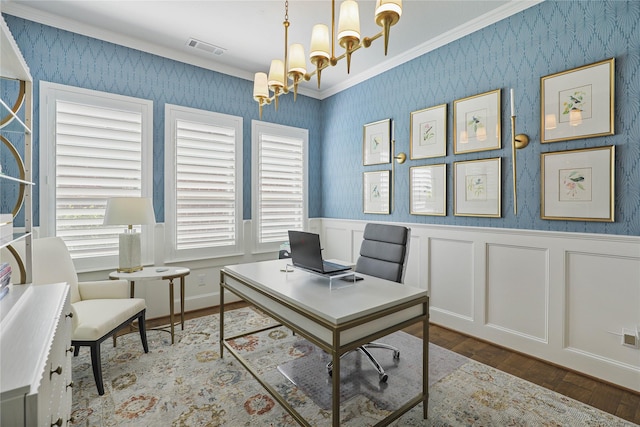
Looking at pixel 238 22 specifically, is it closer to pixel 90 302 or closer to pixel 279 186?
pixel 279 186

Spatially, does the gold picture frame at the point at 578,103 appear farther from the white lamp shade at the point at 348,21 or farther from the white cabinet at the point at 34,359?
the white cabinet at the point at 34,359

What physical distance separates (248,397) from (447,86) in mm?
3366

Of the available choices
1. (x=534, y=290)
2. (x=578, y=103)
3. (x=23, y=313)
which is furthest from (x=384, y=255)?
(x=23, y=313)

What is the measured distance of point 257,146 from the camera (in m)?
4.22

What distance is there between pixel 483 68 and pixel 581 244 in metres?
1.79

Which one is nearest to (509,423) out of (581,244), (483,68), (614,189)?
(581,244)

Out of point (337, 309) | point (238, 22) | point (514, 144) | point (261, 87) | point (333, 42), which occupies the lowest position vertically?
point (337, 309)

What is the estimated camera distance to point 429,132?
337 cm

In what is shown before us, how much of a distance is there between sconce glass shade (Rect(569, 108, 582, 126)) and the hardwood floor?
193 cm

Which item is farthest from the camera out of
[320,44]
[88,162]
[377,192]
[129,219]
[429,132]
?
[377,192]

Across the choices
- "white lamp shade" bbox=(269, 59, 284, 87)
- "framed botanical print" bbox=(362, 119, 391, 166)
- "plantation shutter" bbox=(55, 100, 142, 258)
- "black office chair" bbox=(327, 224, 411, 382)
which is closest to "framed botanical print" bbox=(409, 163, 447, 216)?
"framed botanical print" bbox=(362, 119, 391, 166)

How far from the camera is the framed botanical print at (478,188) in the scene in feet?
9.32

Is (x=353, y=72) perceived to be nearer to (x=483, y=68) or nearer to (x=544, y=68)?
(x=483, y=68)

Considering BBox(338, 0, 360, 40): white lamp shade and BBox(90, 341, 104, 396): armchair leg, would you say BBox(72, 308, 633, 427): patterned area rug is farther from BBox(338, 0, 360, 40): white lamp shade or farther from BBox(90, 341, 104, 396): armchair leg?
BBox(338, 0, 360, 40): white lamp shade
